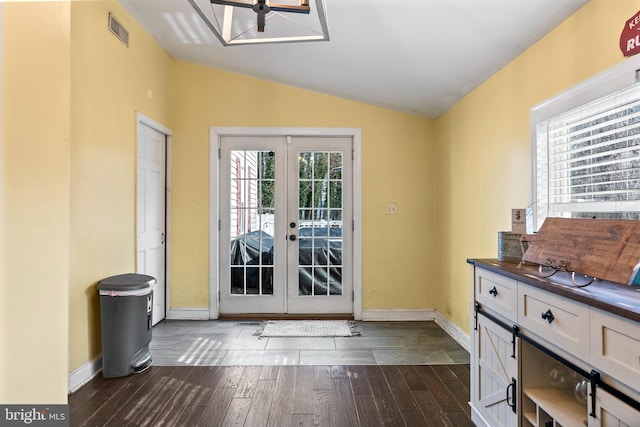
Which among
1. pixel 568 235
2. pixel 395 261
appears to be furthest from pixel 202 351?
pixel 568 235

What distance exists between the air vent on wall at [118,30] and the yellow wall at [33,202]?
5.53 feet

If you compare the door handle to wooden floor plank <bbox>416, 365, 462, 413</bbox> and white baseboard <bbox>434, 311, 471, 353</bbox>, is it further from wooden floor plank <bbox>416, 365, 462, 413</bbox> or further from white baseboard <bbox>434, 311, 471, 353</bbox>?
white baseboard <bbox>434, 311, 471, 353</bbox>

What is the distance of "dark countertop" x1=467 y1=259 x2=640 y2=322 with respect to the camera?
1.03 metres

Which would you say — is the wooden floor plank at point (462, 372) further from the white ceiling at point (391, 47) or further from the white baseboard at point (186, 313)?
the white baseboard at point (186, 313)

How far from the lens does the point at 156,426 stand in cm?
195

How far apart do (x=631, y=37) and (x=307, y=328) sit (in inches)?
127

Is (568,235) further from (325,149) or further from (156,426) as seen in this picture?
(325,149)

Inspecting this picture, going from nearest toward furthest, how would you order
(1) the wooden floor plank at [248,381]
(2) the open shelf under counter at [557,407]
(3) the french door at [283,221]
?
(2) the open shelf under counter at [557,407] < (1) the wooden floor plank at [248,381] < (3) the french door at [283,221]

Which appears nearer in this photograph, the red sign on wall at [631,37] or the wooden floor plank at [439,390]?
the red sign on wall at [631,37]

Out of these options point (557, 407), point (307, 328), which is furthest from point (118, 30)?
point (557, 407)

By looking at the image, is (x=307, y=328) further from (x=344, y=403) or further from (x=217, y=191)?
(x=217, y=191)

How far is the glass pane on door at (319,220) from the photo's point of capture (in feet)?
13.0

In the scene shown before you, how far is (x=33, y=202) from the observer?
1212 millimetres

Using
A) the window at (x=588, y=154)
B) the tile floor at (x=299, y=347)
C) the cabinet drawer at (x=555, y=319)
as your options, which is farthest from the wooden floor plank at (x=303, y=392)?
the window at (x=588, y=154)
